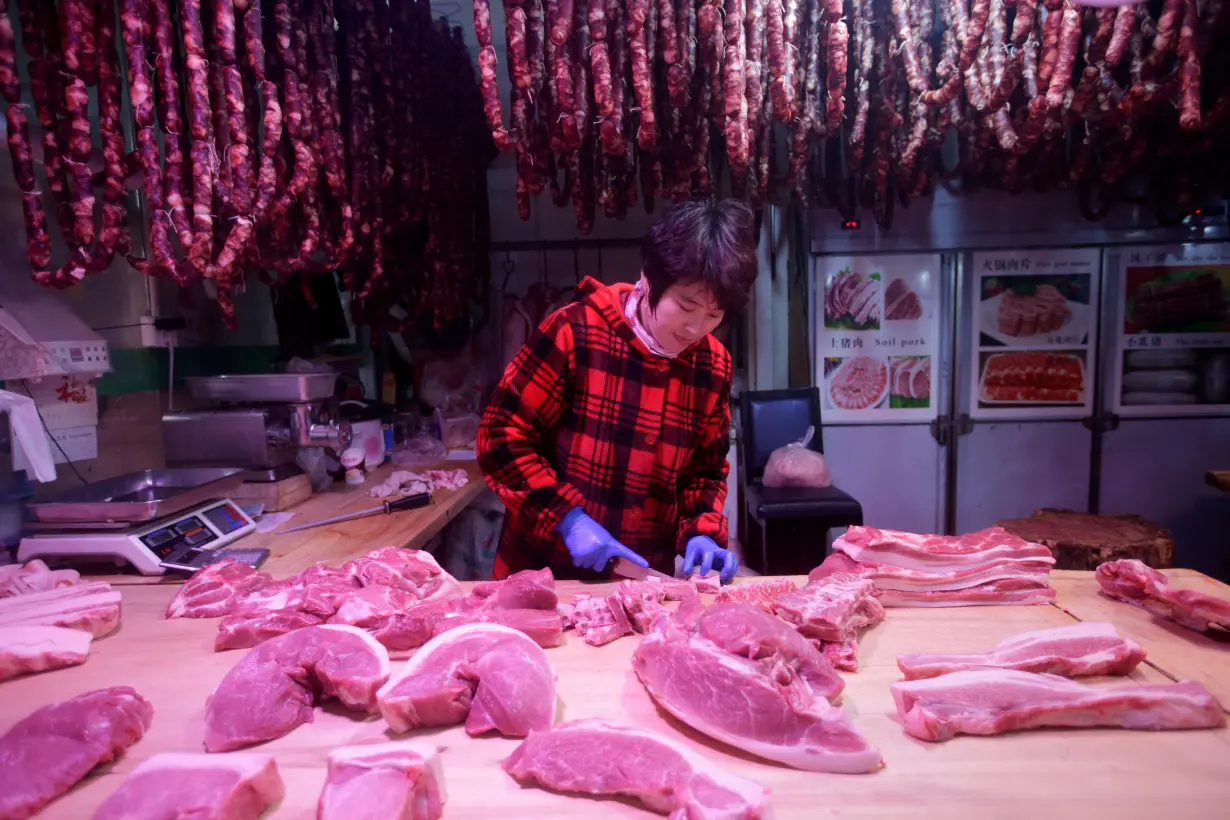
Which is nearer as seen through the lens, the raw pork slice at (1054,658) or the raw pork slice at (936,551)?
the raw pork slice at (1054,658)

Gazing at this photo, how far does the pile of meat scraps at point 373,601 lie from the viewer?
1.79 meters

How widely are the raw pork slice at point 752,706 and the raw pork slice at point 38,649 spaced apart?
148cm

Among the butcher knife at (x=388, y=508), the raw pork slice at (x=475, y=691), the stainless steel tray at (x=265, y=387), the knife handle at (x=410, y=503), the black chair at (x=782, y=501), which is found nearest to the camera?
the raw pork slice at (x=475, y=691)

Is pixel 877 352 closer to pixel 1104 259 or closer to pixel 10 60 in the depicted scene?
pixel 1104 259

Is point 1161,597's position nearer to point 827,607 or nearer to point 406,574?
point 827,607

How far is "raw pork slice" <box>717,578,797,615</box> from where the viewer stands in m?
1.97

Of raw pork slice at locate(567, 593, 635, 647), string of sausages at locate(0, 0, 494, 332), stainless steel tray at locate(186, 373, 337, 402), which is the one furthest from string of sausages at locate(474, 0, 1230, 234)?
raw pork slice at locate(567, 593, 635, 647)

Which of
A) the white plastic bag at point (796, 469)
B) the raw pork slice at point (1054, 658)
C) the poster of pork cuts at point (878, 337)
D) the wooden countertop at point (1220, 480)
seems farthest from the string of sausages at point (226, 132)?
the wooden countertop at point (1220, 480)

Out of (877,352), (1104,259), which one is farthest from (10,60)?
(1104,259)

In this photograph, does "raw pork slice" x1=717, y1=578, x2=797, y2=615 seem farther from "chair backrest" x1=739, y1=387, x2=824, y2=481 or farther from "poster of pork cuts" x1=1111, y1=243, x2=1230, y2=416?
"poster of pork cuts" x1=1111, y1=243, x2=1230, y2=416

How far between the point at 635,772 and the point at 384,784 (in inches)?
17.6

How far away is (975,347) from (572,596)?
4.75 meters

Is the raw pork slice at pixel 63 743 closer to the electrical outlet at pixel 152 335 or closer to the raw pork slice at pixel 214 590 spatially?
the raw pork slice at pixel 214 590

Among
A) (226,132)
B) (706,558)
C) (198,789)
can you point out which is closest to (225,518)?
(226,132)
